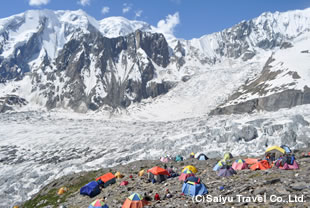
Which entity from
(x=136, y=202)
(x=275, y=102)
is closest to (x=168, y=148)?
(x=136, y=202)

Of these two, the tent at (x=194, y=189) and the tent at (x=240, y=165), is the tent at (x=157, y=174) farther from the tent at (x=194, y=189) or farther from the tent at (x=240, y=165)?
the tent at (x=240, y=165)

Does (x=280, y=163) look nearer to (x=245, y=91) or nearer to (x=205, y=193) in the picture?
(x=205, y=193)

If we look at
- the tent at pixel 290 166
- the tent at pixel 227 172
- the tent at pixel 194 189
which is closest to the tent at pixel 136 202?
the tent at pixel 194 189

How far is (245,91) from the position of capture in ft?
Answer: 597

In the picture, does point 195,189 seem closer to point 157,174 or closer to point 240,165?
point 157,174

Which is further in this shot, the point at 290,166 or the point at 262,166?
the point at 262,166

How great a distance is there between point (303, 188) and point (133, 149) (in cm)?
6873

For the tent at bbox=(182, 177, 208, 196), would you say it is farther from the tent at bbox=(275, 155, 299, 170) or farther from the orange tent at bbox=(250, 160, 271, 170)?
the orange tent at bbox=(250, 160, 271, 170)

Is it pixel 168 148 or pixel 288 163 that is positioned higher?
pixel 288 163

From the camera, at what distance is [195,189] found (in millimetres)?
21719

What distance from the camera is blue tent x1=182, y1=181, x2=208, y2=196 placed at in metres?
21.5

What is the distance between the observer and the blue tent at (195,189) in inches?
848

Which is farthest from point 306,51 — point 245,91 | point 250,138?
point 250,138

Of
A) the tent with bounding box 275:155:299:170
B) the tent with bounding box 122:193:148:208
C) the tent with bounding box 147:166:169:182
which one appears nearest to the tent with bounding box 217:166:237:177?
the tent with bounding box 275:155:299:170
